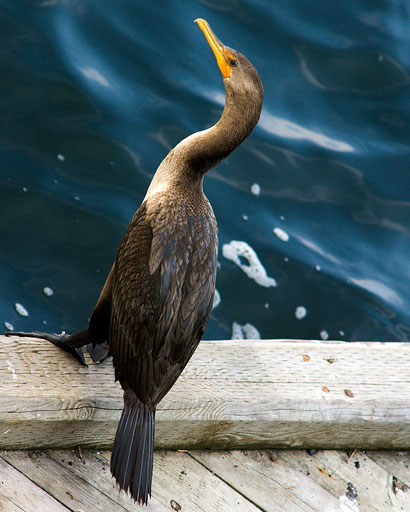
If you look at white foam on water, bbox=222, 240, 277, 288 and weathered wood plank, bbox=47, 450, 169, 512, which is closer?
weathered wood plank, bbox=47, 450, 169, 512

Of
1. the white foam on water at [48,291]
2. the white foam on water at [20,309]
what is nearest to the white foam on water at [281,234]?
the white foam on water at [48,291]

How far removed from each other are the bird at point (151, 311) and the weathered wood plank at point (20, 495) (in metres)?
0.24

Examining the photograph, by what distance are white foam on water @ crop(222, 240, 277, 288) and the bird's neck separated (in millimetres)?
1919

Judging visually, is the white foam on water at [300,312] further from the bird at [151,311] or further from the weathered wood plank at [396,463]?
Answer: the bird at [151,311]

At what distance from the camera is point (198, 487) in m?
2.53

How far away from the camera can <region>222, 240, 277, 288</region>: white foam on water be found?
4891 mm

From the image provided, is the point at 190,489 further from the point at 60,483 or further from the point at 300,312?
the point at 300,312

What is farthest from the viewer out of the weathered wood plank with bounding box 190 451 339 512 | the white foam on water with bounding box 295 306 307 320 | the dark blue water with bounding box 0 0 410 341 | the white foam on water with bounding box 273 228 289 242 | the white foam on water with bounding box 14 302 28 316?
the white foam on water with bounding box 273 228 289 242

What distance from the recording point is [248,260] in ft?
16.2

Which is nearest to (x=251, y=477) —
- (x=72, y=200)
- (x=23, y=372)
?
(x=23, y=372)

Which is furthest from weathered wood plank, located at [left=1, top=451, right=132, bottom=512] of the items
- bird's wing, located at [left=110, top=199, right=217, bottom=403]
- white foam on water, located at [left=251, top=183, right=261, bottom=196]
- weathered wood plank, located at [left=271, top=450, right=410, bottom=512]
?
white foam on water, located at [left=251, top=183, right=261, bottom=196]

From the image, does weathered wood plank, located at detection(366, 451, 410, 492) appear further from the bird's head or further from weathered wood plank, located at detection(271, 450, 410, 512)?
the bird's head

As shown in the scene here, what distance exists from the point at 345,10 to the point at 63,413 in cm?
530

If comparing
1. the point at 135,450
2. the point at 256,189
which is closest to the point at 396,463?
the point at 135,450
